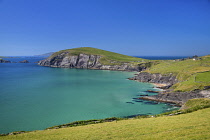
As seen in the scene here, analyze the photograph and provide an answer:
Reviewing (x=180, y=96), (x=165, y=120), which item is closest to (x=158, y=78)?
(x=180, y=96)

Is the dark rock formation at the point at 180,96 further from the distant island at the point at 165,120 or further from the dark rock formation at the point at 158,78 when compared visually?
the dark rock formation at the point at 158,78

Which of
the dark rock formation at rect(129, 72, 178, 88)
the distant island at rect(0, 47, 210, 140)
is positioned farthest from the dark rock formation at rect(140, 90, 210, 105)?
the dark rock formation at rect(129, 72, 178, 88)

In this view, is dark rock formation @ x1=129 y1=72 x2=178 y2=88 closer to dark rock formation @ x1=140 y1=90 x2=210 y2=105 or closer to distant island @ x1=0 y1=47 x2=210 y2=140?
distant island @ x1=0 y1=47 x2=210 y2=140

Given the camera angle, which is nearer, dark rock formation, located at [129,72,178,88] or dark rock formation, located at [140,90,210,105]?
dark rock formation, located at [140,90,210,105]

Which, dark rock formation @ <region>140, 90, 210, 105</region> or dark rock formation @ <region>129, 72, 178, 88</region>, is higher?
dark rock formation @ <region>129, 72, 178, 88</region>

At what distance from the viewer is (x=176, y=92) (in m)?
56.3

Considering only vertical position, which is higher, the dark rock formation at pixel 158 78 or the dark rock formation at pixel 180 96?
the dark rock formation at pixel 158 78

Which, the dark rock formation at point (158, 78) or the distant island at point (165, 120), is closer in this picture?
the distant island at point (165, 120)

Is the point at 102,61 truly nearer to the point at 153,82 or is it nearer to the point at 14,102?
the point at 153,82

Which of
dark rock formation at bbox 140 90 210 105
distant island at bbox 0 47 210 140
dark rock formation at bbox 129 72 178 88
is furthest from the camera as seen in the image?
dark rock formation at bbox 129 72 178 88

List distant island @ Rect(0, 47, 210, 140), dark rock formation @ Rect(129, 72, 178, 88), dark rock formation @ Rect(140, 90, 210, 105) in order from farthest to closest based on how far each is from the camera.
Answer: dark rock formation @ Rect(129, 72, 178, 88)
dark rock formation @ Rect(140, 90, 210, 105)
distant island @ Rect(0, 47, 210, 140)

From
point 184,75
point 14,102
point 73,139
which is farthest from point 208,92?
point 14,102

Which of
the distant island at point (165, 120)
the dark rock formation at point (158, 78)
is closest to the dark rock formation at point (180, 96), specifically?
the distant island at point (165, 120)

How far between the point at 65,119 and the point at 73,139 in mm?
23526
